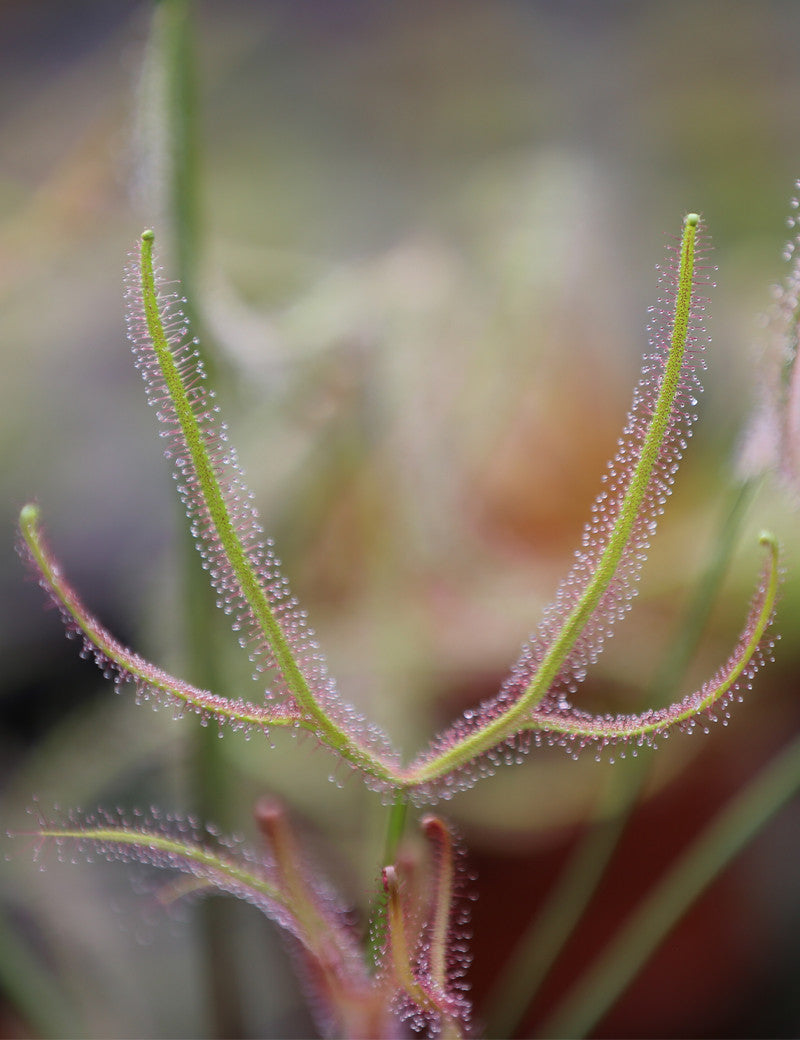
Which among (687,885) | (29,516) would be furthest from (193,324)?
(687,885)

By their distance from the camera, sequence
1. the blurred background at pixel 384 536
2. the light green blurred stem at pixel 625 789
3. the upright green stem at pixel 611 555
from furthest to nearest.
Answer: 1. the blurred background at pixel 384 536
2. the light green blurred stem at pixel 625 789
3. the upright green stem at pixel 611 555

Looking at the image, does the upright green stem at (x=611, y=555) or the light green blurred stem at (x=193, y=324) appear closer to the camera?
the upright green stem at (x=611, y=555)

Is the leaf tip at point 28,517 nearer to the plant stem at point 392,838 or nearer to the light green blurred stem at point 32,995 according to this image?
the plant stem at point 392,838

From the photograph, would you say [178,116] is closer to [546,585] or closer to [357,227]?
[546,585]

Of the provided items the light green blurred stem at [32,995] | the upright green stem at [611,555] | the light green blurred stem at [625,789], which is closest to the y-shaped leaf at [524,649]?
the upright green stem at [611,555]

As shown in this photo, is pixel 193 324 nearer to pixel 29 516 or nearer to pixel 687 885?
pixel 29 516

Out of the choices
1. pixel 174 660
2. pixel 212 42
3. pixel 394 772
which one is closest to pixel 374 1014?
pixel 394 772

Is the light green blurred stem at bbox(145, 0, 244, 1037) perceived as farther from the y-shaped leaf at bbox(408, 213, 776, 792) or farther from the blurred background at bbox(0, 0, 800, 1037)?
the y-shaped leaf at bbox(408, 213, 776, 792)
